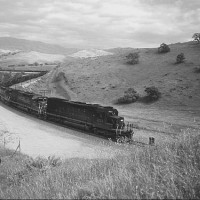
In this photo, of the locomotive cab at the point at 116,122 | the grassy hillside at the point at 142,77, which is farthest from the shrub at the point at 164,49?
the locomotive cab at the point at 116,122

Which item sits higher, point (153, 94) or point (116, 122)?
point (153, 94)

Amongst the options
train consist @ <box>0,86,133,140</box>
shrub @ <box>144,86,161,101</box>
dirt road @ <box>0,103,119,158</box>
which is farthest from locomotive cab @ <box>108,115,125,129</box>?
shrub @ <box>144,86,161,101</box>

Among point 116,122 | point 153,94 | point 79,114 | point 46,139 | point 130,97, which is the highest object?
point 153,94

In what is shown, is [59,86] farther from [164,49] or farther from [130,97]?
[164,49]

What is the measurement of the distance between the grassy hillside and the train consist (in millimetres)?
17178

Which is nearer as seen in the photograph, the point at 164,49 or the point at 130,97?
the point at 130,97

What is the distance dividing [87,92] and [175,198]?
57.6m

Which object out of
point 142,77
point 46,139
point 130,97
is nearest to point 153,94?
point 130,97

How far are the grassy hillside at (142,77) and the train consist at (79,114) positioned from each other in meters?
17.2

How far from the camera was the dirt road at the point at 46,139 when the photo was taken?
2377 cm

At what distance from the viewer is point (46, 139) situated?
28.8 metres

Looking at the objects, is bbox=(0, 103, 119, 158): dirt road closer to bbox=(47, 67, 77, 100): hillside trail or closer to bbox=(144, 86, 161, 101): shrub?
bbox=(144, 86, 161, 101): shrub

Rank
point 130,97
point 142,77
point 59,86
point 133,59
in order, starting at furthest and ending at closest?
point 133,59 → point 59,86 → point 142,77 → point 130,97

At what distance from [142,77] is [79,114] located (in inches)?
1350
